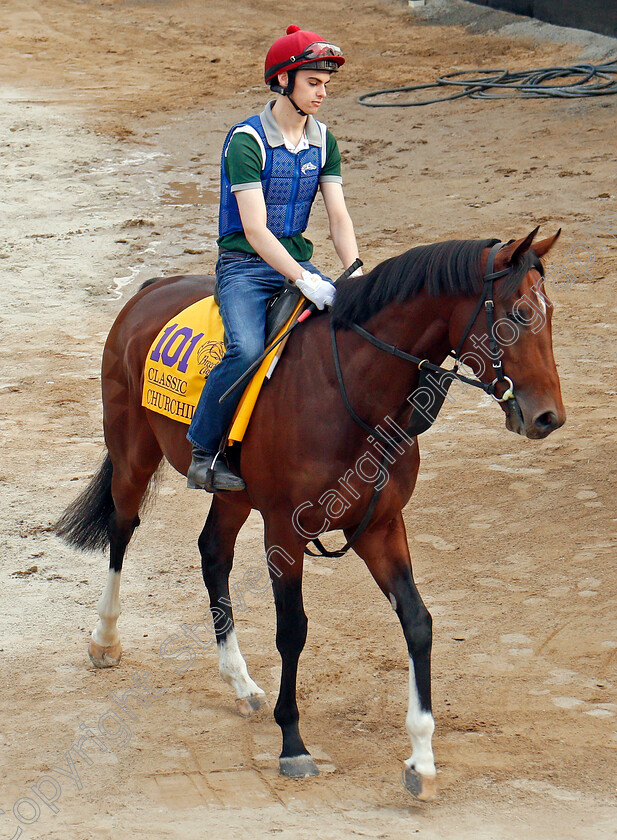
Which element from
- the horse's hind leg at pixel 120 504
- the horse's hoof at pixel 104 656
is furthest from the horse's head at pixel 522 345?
the horse's hoof at pixel 104 656

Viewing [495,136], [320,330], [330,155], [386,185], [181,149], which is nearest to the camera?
[320,330]

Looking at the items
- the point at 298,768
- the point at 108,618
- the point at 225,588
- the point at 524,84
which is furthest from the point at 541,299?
the point at 524,84

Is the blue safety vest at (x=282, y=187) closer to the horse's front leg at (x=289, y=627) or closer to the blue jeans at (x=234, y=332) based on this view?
the blue jeans at (x=234, y=332)

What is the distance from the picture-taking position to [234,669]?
4621 mm

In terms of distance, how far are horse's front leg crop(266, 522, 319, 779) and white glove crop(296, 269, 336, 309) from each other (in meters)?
0.90

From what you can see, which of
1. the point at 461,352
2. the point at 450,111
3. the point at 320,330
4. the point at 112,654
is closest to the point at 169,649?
the point at 112,654

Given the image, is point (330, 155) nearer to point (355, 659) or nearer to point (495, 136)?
point (355, 659)

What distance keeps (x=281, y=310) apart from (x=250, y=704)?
185 centimetres

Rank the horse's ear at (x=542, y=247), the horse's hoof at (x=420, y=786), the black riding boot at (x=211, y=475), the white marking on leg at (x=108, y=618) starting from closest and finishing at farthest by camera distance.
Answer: the horse's ear at (x=542, y=247)
the horse's hoof at (x=420, y=786)
the black riding boot at (x=211, y=475)
the white marking on leg at (x=108, y=618)

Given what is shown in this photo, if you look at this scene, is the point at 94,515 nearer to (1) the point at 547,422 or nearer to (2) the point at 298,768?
(2) the point at 298,768

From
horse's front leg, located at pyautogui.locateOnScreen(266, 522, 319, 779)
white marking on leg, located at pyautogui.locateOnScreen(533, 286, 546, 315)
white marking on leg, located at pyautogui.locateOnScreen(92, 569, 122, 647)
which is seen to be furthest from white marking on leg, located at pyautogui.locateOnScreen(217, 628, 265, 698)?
white marking on leg, located at pyautogui.locateOnScreen(533, 286, 546, 315)

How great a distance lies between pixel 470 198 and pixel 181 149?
15.4ft

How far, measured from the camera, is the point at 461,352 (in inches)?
134

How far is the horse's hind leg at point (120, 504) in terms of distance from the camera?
496 cm
